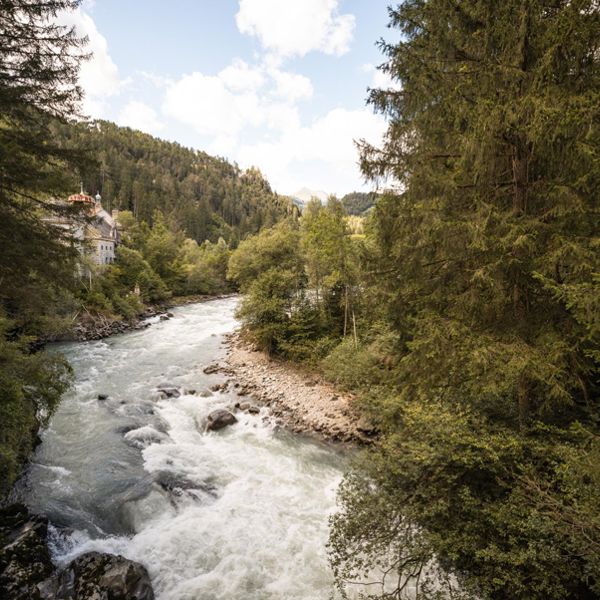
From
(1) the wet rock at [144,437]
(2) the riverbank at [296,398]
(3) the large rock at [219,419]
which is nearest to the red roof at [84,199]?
(1) the wet rock at [144,437]

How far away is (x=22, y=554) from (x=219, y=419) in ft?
23.2

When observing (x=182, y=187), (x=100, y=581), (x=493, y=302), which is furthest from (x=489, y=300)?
(x=182, y=187)

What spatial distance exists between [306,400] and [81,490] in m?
8.52

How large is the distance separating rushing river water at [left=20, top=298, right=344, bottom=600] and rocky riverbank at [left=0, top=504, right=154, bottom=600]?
0.47 meters

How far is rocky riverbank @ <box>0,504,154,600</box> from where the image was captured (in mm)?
6230

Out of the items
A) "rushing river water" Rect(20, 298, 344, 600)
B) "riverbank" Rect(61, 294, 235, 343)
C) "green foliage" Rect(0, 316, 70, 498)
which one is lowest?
"rushing river water" Rect(20, 298, 344, 600)

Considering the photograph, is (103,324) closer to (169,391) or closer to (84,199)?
(84,199)

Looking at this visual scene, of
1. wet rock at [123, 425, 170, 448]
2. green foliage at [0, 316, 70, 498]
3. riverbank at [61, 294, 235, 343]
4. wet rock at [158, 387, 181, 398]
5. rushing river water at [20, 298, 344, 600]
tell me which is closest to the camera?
rushing river water at [20, 298, 344, 600]

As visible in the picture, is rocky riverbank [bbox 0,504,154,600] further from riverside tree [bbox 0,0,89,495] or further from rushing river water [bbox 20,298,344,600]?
riverside tree [bbox 0,0,89,495]

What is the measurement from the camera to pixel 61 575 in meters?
6.67

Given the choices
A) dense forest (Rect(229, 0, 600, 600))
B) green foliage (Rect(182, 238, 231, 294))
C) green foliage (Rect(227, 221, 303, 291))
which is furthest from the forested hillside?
dense forest (Rect(229, 0, 600, 600))

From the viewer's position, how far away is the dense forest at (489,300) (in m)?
4.66

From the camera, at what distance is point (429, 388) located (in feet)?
21.4

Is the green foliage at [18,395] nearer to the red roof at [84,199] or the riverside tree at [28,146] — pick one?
the riverside tree at [28,146]
